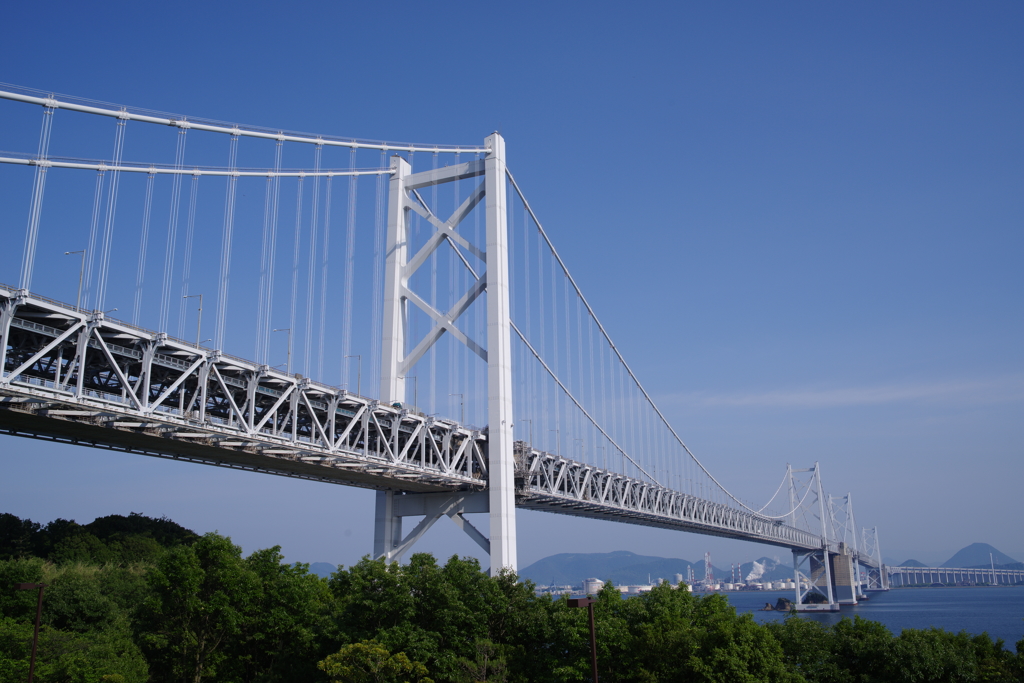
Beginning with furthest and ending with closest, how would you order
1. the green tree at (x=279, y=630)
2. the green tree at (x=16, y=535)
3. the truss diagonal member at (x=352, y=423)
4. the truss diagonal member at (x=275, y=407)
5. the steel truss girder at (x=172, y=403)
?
the green tree at (x=16, y=535) < the green tree at (x=279, y=630) < the truss diagonal member at (x=352, y=423) < the truss diagonal member at (x=275, y=407) < the steel truss girder at (x=172, y=403)

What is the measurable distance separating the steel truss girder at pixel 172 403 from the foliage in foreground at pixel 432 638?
432 cm

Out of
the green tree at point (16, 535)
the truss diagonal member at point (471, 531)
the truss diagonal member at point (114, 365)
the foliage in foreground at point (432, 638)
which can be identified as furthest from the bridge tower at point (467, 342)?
the green tree at point (16, 535)

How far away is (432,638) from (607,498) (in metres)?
26.8

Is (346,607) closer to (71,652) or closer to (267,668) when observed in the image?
(267,668)

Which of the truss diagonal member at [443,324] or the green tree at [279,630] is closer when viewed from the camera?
the green tree at [279,630]

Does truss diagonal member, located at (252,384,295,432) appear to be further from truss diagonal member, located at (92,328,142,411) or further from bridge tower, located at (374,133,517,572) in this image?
bridge tower, located at (374,133,517,572)

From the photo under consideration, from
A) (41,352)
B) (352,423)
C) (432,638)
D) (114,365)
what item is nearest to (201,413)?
(114,365)

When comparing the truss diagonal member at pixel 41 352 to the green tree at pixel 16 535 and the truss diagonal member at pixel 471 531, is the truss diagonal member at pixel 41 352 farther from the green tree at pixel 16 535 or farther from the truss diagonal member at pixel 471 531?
the green tree at pixel 16 535

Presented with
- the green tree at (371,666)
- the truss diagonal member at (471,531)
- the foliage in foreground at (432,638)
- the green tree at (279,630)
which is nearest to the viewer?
the green tree at (371,666)

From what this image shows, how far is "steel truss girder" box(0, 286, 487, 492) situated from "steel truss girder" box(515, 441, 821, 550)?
6.89 meters

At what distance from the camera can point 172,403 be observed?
25.0 m

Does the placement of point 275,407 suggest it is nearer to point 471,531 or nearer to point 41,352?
point 41,352

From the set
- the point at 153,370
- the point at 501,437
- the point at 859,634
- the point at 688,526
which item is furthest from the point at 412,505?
the point at 688,526

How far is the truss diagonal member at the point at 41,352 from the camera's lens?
17.5 metres
